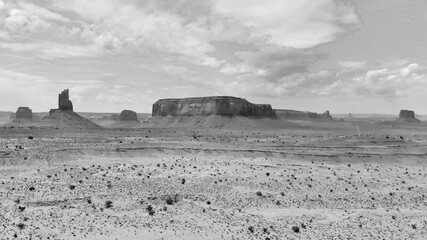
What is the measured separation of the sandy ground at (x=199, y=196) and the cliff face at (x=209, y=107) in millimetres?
99321

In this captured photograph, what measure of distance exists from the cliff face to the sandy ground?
326ft

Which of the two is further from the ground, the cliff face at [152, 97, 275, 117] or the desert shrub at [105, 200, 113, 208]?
the cliff face at [152, 97, 275, 117]

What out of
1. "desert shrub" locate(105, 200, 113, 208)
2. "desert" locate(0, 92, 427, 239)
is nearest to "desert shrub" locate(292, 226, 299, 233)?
"desert" locate(0, 92, 427, 239)

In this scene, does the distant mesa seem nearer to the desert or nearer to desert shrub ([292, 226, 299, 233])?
the desert

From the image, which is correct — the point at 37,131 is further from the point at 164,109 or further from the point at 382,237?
the point at 164,109

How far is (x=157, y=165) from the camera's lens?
4459 cm

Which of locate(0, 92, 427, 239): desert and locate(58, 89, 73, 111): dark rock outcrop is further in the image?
locate(58, 89, 73, 111): dark rock outcrop

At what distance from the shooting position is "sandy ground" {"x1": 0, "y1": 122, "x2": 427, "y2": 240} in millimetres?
26000

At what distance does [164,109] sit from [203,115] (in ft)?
83.5

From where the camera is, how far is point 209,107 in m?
157

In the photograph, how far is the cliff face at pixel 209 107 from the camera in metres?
154

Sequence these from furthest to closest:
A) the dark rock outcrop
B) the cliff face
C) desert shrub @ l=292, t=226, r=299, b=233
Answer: the cliff face → the dark rock outcrop → desert shrub @ l=292, t=226, r=299, b=233

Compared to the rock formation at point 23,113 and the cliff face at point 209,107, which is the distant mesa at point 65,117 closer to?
the rock formation at point 23,113

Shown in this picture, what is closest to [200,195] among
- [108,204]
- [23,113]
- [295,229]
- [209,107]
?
[108,204]
